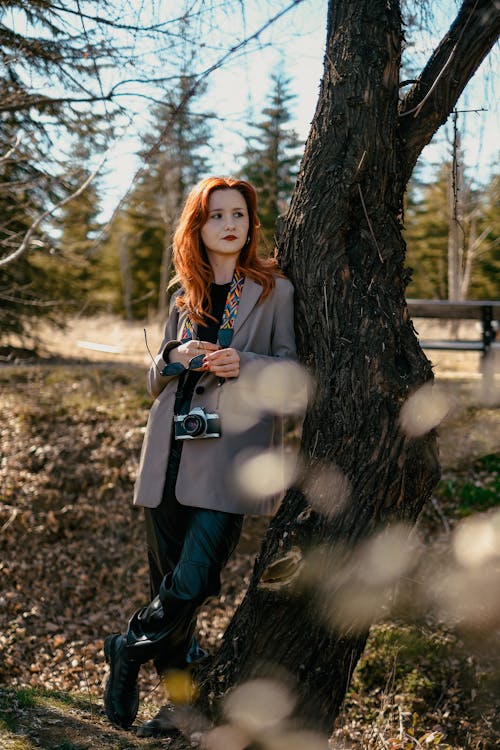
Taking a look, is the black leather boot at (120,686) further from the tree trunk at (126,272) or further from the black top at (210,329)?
the tree trunk at (126,272)

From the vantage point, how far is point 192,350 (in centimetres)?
311

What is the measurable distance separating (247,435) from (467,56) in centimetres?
189

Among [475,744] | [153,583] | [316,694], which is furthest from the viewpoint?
[475,744]

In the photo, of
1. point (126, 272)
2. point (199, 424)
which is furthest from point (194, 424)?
point (126, 272)

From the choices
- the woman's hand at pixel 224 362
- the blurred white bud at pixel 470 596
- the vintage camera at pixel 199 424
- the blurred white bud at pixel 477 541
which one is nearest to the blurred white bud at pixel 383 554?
the vintage camera at pixel 199 424

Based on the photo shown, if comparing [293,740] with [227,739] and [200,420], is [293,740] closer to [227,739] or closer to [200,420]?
[227,739]

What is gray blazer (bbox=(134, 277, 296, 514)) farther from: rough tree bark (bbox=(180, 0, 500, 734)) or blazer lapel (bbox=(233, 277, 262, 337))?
rough tree bark (bbox=(180, 0, 500, 734))

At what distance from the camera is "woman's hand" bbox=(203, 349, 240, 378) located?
2981 mm

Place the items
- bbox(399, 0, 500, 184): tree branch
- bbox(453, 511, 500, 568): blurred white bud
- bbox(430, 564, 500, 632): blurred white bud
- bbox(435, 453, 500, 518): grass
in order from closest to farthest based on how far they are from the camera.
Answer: bbox(399, 0, 500, 184): tree branch, bbox(430, 564, 500, 632): blurred white bud, bbox(453, 511, 500, 568): blurred white bud, bbox(435, 453, 500, 518): grass

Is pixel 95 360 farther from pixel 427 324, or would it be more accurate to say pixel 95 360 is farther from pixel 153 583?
pixel 427 324

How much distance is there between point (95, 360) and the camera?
12.2 meters

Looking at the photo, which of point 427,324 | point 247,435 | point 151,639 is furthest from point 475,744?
point 427,324

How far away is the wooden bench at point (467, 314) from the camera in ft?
28.8

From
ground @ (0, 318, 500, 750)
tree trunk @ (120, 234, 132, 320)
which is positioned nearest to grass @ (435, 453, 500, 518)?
ground @ (0, 318, 500, 750)
